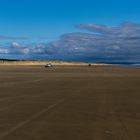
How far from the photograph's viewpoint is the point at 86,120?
10.6 metres

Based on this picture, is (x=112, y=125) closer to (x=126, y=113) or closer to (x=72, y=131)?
(x=72, y=131)

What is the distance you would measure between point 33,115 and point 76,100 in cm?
445

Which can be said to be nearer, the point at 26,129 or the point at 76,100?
the point at 26,129

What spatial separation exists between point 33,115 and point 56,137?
10.7ft

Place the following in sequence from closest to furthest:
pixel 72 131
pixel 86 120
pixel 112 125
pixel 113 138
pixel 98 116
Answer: pixel 113 138 < pixel 72 131 < pixel 112 125 < pixel 86 120 < pixel 98 116

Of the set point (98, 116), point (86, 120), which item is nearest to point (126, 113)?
point (98, 116)

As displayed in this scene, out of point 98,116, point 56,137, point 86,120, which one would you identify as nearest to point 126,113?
point 98,116

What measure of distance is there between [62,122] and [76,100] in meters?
5.46

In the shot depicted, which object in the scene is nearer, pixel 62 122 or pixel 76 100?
pixel 62 122

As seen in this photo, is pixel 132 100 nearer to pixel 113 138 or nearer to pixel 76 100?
pixel 76 100

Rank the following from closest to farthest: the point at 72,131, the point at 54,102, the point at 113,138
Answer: the point at 113,138
the point at 72,131
the point at 54,102

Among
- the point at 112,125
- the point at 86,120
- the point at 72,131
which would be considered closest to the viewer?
the point at 72,131

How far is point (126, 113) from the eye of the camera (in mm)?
11984

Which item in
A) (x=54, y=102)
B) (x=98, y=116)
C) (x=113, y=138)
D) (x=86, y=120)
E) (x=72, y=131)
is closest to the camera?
(x=113, y=138)
